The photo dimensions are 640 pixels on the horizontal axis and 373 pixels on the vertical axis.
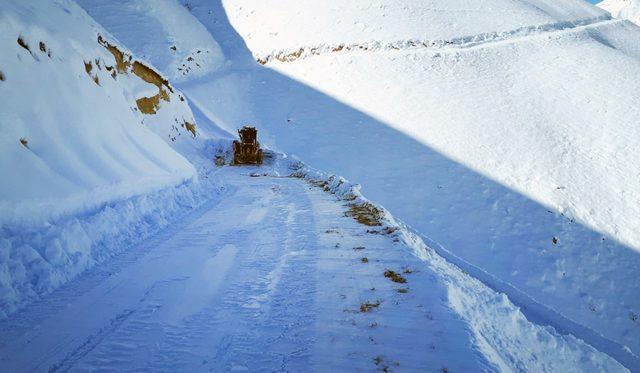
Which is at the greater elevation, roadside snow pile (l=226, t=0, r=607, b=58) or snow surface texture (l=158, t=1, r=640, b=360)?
roadside snow pile (l=226, t=0, r=607, b=58)

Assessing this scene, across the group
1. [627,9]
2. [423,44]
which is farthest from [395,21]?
[627,9]

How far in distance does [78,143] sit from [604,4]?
5081 inches

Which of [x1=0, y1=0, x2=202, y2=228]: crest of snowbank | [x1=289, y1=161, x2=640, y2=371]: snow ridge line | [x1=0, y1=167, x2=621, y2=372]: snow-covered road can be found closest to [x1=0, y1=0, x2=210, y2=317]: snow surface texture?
[x1=0, y1=0, x2=202, y2=228]: crest of snowbank

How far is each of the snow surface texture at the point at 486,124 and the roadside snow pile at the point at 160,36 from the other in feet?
8.01

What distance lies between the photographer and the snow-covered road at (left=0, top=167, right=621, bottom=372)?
2.41m

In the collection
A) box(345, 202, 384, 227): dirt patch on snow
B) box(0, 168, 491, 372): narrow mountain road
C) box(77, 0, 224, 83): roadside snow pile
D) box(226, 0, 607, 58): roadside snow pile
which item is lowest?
box(0, 168, 491, 372): narrow mountain road

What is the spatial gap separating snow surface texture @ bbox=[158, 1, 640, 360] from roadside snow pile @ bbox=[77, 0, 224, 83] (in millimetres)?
2441

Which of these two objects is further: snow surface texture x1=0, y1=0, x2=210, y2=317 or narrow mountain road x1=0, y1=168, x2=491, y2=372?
snow surface texture x1=0, y1=0, x2=210, y2=317

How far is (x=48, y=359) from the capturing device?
2.30 meters

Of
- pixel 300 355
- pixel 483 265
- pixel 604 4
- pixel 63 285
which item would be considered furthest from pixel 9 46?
pixel 604 4

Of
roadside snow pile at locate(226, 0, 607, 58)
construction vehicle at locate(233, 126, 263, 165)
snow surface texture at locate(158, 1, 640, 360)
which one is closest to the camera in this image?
snow surface texture at locate(158, 1, 640, 360)

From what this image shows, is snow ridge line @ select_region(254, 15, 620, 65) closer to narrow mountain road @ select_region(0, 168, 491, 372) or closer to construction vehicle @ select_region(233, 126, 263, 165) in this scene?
construction vehicle @ select_region(233, 126, 263, 165)

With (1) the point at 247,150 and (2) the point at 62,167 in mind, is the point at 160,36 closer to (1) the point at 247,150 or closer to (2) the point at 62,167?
(1) the point at 247,150

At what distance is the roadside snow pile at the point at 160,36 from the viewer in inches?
1187
